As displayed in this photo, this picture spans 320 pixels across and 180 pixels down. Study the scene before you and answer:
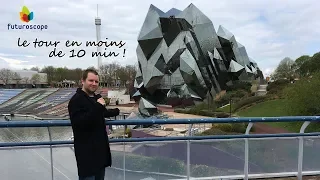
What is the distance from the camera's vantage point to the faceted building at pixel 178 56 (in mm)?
60438

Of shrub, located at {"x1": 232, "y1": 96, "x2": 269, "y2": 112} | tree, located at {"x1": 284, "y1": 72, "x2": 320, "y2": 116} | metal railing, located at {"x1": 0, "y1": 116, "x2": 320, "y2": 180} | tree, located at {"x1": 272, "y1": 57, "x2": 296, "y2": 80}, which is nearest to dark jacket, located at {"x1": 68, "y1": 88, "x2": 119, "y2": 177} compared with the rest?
metal railing, located at {"x1": 0, "y1": 116, "x2": 320, "y2": 180}

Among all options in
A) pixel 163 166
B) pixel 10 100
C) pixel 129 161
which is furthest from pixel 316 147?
pixel 10 100

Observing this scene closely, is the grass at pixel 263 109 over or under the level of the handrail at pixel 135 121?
under

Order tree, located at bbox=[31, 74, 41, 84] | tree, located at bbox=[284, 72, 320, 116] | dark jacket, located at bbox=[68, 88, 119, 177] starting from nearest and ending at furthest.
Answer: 1. dark jacket, located at bbox=[68, 88, 119, 177]
2. tree, located at bbox=[284, 72, 320, 116]
3. tree, located at bbox=[31, 74, 41, 84]

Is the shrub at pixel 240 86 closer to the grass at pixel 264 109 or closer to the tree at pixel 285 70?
the grass at pixel 264 109

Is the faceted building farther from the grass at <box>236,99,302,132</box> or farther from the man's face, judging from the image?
the man's face

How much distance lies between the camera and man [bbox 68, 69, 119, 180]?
9.34 feet

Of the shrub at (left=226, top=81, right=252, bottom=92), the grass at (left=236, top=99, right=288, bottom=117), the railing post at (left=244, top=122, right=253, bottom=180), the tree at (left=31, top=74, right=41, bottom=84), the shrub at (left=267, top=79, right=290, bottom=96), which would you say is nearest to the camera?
the railing post at (left=244, top=122, right=253, bottom=180)

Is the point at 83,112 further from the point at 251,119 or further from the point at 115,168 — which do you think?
the point at 251,119

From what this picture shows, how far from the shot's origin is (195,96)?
59.8 meters

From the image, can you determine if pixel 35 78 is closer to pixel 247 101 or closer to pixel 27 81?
pixel 27 81

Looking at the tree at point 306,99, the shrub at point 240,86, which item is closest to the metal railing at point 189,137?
the tree at point 306,99

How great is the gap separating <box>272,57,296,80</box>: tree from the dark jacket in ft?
262

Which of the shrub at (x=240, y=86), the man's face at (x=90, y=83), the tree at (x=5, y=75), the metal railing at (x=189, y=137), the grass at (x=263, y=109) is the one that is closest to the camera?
the man's face at (x=90, y=83)
